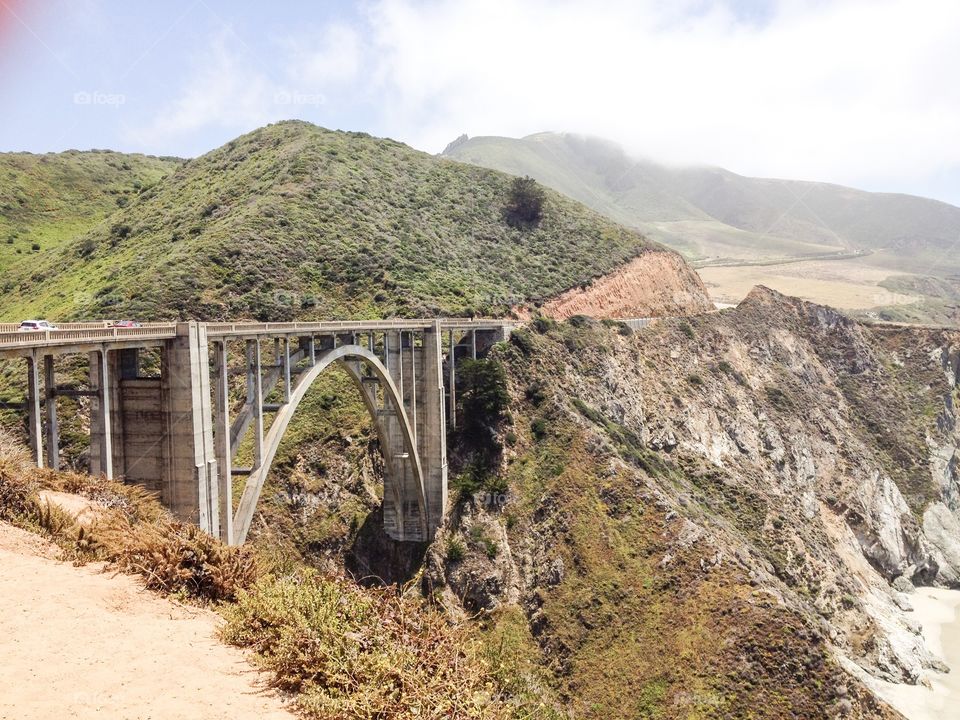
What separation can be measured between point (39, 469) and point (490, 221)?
6700cm

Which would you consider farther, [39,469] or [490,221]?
[490,221]

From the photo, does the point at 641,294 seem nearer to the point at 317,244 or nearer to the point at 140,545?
the point at 317,244

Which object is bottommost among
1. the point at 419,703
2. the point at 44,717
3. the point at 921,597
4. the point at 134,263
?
the point at 921,597

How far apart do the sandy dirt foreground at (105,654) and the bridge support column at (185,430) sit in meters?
7.38

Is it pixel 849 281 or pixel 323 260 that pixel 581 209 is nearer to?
pixel 323 260

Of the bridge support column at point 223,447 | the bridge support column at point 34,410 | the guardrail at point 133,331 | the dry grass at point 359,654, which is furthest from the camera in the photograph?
the bridge support column at point 223,447

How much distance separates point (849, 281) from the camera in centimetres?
17312

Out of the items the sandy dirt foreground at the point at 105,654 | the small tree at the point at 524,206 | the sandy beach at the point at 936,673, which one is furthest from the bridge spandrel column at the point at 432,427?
the small tree at the point at 524,206

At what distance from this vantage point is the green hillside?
74.4 metres

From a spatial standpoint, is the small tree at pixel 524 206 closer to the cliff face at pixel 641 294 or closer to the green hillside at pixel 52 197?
the cliff face at pixel 641 294

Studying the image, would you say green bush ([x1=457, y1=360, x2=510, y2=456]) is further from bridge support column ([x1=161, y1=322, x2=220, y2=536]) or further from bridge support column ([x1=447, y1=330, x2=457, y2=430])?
bridge support column ([x1=161, y1=322, x2=220, y2=536])

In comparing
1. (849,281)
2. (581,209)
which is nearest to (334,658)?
(581,209)

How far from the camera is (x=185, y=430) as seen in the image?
18734 mm

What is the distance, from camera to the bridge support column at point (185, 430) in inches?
733
